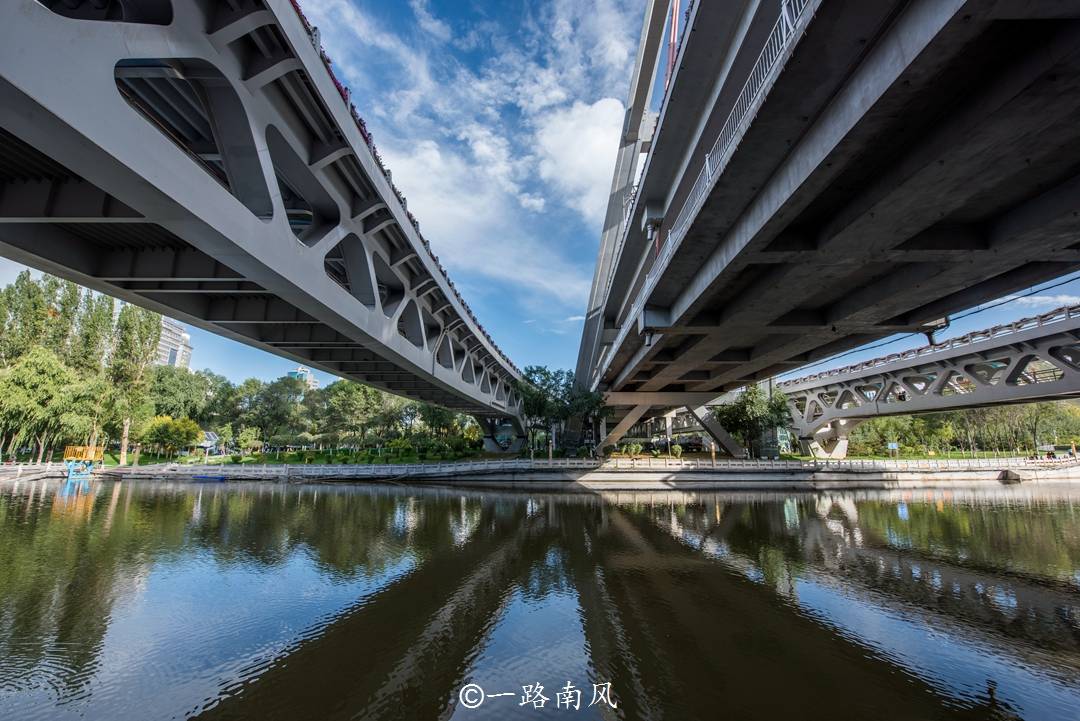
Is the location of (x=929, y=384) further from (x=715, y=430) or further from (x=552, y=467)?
(x=552, y=467)

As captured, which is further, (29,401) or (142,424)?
(142,424)

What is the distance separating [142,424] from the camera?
160 ft

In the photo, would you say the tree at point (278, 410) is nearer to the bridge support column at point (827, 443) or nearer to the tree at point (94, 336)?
the tree at point (94, 336)

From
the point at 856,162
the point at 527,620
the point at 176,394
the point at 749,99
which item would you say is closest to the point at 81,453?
the point at 176,394

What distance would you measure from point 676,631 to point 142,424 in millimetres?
59890

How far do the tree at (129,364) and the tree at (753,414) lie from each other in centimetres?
5746

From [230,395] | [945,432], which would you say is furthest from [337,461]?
[945,432]

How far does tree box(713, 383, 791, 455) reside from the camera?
1651 inches

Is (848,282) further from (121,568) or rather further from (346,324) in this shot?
(121,568)

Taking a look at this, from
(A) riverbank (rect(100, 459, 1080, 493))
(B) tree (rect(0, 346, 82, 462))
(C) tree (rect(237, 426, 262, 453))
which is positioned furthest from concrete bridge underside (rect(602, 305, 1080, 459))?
(C) tree (rect(237, 426, 262, 453))

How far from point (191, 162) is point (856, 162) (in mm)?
9384

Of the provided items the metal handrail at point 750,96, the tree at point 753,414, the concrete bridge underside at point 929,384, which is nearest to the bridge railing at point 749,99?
the metal handrail at point 750,96

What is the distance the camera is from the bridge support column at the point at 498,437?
56031mm

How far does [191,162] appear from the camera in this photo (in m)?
6.02
